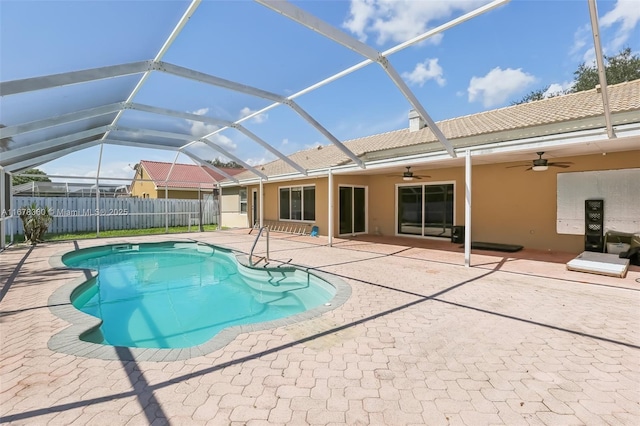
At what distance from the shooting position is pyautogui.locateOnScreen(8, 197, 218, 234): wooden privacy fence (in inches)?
595

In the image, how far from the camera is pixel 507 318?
13.6ft

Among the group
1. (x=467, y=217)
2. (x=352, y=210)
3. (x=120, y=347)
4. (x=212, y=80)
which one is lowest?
(x=120, y=347)

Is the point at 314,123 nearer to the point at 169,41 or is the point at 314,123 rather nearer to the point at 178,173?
the point at 169,41

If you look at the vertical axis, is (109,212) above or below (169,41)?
below

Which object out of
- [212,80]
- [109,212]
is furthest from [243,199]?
[212,80]

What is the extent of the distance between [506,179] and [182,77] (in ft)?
31.5

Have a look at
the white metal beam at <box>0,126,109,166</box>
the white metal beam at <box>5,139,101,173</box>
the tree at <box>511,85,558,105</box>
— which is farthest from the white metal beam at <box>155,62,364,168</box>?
the tree at <box>511,85,558,105</box>

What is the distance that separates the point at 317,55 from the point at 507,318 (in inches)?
230

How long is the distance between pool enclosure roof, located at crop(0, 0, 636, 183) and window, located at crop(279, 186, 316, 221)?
431 centimetres

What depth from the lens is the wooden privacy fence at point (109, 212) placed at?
1512cm

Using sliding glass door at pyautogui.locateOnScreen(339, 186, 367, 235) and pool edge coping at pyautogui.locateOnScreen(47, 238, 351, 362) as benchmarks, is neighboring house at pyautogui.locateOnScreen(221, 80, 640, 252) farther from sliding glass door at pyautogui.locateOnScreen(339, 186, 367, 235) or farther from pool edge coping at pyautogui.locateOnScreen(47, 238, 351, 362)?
pool edge coping at pyautogui.locateOnScreen(47, 238, 351, 362)

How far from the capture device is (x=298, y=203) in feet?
49.9

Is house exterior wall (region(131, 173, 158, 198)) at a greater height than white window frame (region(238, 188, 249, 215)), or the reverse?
house exterior wall (region(131, 173, 158, 198))

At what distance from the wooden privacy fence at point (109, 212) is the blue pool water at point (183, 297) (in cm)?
628
